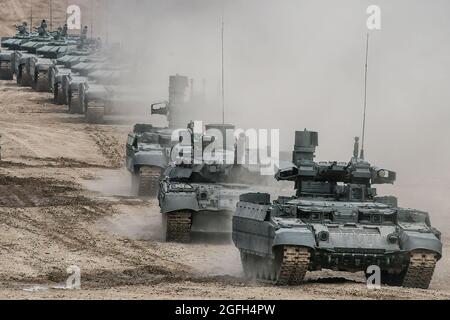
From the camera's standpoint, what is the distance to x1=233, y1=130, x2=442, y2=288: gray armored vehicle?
1984cm

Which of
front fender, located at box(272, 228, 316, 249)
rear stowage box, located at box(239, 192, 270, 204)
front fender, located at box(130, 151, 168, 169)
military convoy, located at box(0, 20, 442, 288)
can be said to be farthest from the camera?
front fender, located at box(130, 151, 168, 169)

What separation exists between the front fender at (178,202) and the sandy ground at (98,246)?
67 cm

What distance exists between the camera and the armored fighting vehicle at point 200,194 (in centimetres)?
2539

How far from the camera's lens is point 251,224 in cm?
2097

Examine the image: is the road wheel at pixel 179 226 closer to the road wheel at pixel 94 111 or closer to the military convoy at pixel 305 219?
the military convoy at pixel 305 219

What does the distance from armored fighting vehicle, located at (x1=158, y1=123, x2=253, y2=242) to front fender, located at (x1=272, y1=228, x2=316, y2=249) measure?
5.73m

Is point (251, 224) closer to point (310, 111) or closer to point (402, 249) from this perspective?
point (402, 249)

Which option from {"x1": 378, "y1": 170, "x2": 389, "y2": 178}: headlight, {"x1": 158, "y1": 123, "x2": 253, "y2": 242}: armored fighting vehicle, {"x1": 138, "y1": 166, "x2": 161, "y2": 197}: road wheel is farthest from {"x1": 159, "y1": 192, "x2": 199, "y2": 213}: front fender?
{"x1": 138, "y1": 166, "x2": 161, "y2": 197}: road wheel

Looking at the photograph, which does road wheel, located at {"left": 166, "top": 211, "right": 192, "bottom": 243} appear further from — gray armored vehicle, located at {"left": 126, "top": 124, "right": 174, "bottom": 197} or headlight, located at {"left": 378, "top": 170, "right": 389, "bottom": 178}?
gray armored vehicle, located at {"left": 126, "top": 124, "right": 174, "bottom": 197}

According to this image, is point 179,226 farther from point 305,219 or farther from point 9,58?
point 9,58

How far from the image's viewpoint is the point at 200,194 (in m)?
25.5

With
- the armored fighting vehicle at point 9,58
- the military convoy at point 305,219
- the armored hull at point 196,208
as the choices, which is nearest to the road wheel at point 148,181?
the military convoy at point 305,219

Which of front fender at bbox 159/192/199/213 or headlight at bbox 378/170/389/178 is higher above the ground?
headlight at bbox 378/170/389/178
